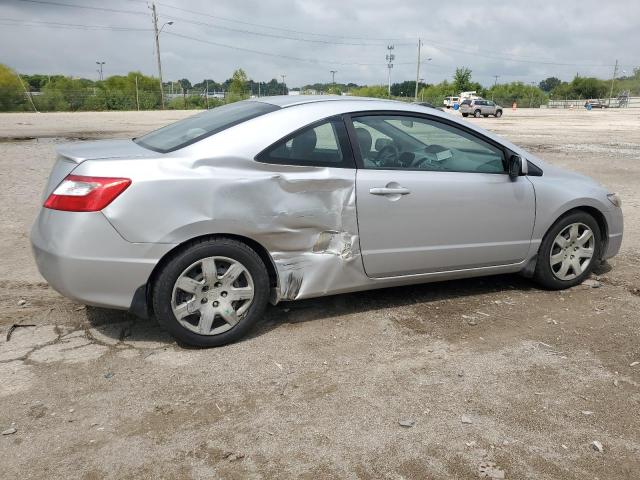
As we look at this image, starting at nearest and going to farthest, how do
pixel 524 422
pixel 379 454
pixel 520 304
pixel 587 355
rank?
pixel 379 454
pixel 524 422
pixel 587 355
pixel 520 304

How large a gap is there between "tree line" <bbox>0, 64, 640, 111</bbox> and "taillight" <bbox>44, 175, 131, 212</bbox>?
77.4 ft

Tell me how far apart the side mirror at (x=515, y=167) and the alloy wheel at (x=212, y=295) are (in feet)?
7.28

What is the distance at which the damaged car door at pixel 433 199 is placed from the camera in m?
4.04

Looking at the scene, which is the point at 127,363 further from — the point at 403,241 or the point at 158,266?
the point at 403,241

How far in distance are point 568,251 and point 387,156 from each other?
1.93 meters

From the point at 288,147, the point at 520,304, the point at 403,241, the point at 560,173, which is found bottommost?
the point at 520,304

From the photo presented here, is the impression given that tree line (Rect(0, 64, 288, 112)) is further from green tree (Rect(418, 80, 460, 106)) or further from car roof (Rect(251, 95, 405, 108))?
car roof (Rect(251, 95, 405, 108))

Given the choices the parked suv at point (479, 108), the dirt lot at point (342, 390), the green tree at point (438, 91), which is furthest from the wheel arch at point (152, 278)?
the green tree at point (438, 91)

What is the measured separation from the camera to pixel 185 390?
324 centimetres

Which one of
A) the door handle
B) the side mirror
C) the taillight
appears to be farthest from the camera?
the side mirror

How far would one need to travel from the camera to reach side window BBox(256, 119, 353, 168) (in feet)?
12.4

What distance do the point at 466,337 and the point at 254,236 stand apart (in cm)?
166

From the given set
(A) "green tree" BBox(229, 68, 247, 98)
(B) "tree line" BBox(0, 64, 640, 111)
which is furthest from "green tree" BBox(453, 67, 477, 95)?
(A) "green tree" BBox(229, 68, 247, 98)

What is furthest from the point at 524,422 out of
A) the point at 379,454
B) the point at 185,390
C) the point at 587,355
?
the point at 185,390
